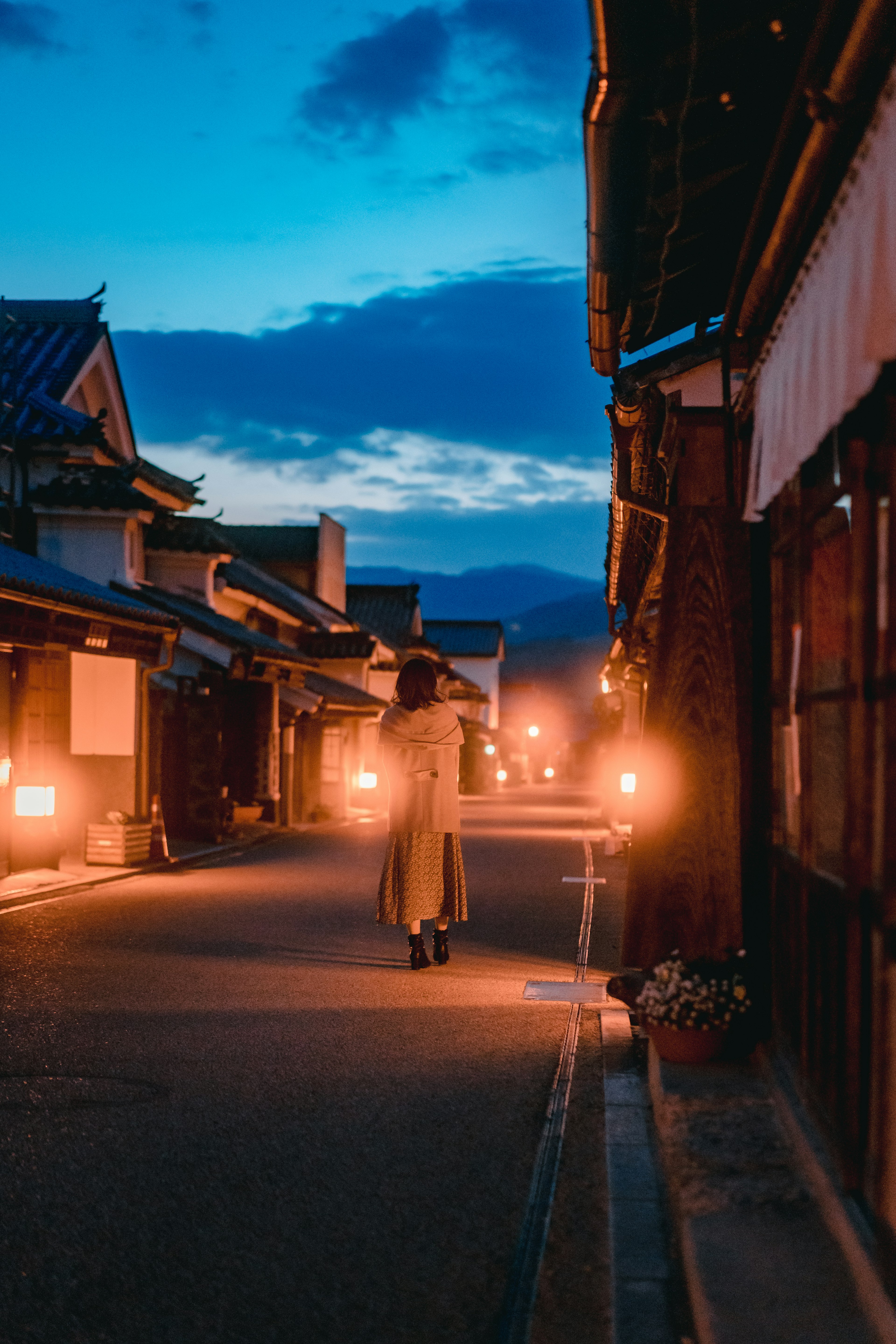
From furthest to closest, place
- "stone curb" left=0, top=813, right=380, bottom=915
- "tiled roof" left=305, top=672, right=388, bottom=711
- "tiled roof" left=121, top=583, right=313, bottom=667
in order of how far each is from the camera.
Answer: "tiled roof" left=305, top=672, right=388, bottom=711, "tiled roof" left=121, top=583, right=313, bottom=667, "stone curb" left=0, top=813, right=380, bottom=915

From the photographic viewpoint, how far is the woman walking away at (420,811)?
1024 cm

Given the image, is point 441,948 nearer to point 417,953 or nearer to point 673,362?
point 417,953

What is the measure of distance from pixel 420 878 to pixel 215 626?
59.1ft

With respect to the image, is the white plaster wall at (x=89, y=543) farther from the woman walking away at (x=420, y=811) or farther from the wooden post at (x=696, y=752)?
the wooden post at (x=696, y=752)

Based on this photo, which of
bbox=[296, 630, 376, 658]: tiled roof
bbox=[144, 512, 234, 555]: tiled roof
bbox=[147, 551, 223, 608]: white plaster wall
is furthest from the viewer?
bbox=[296, 630, 376, 658]: tiled roof

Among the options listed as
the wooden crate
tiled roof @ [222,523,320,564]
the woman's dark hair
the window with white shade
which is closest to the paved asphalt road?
the woman's dark hair

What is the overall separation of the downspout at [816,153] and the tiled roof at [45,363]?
1879 centimetres

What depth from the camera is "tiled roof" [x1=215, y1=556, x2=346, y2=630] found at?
38.1m

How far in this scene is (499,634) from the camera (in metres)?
85.9

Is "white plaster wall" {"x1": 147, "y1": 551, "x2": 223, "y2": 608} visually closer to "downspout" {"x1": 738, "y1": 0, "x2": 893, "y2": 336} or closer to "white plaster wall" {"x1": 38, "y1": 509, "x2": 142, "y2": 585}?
"white plaster wall" {"x1": 38, "y1": 509, "x2": 142, "y2": 585}

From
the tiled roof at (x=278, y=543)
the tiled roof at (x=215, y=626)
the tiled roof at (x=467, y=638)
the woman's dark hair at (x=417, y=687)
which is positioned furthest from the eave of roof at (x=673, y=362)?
the tiled roof at (x=467, y=638)

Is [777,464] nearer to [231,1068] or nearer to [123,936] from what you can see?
[231,1068]

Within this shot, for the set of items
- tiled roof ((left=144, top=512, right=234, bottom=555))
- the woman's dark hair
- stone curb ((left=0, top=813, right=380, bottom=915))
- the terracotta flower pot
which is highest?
tiled roof ((left=144, top=512, right=234, bottom=555))

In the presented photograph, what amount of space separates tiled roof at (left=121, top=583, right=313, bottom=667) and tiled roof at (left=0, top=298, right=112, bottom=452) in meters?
3.41
